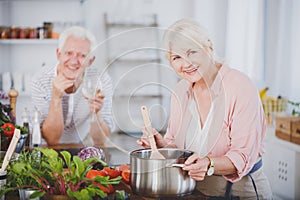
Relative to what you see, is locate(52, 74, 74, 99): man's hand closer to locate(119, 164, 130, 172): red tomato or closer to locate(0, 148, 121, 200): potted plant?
locate(119, 164, 130, 172): red tomato

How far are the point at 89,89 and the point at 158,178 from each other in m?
0.44

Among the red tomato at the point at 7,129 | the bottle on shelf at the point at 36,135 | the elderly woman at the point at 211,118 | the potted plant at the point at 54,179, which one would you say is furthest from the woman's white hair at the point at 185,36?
the bottle on shelf at the point at 36,135

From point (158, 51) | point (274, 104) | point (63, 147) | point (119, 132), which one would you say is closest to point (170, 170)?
point (119, 132)

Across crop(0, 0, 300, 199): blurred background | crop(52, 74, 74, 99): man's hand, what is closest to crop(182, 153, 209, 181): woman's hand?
crop(52, 74, 74, 99): man's hand

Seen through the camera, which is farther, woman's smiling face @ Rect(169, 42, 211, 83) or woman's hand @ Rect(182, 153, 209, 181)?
woman's smiling face @ Rect(169, 42, 211, 83)

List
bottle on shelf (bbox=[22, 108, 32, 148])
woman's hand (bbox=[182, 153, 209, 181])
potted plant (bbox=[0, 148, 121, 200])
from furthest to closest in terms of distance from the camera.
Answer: bottle on shelf (bbox=[22, 108, 32, 148])
woman's hand (bbox=[182, 153, 209, 181])
potted plant (bbox=[0, 148, 121, 200])

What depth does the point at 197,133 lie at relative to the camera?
5.10ft

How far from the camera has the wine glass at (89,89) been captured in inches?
64.4

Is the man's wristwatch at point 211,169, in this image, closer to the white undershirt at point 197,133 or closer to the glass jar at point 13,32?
the white undershirt at point 197,133

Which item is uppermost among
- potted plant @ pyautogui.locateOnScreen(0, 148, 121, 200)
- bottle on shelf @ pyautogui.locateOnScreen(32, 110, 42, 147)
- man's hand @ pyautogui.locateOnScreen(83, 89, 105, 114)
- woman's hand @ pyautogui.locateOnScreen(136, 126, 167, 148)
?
man's hand @ pyautogui.locateOnScreen(83, 89, 105, 114)

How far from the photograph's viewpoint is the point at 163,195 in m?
1.35

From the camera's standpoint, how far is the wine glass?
164cm

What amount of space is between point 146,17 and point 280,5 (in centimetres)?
122

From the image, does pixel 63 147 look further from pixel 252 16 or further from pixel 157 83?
pixel 252 16
